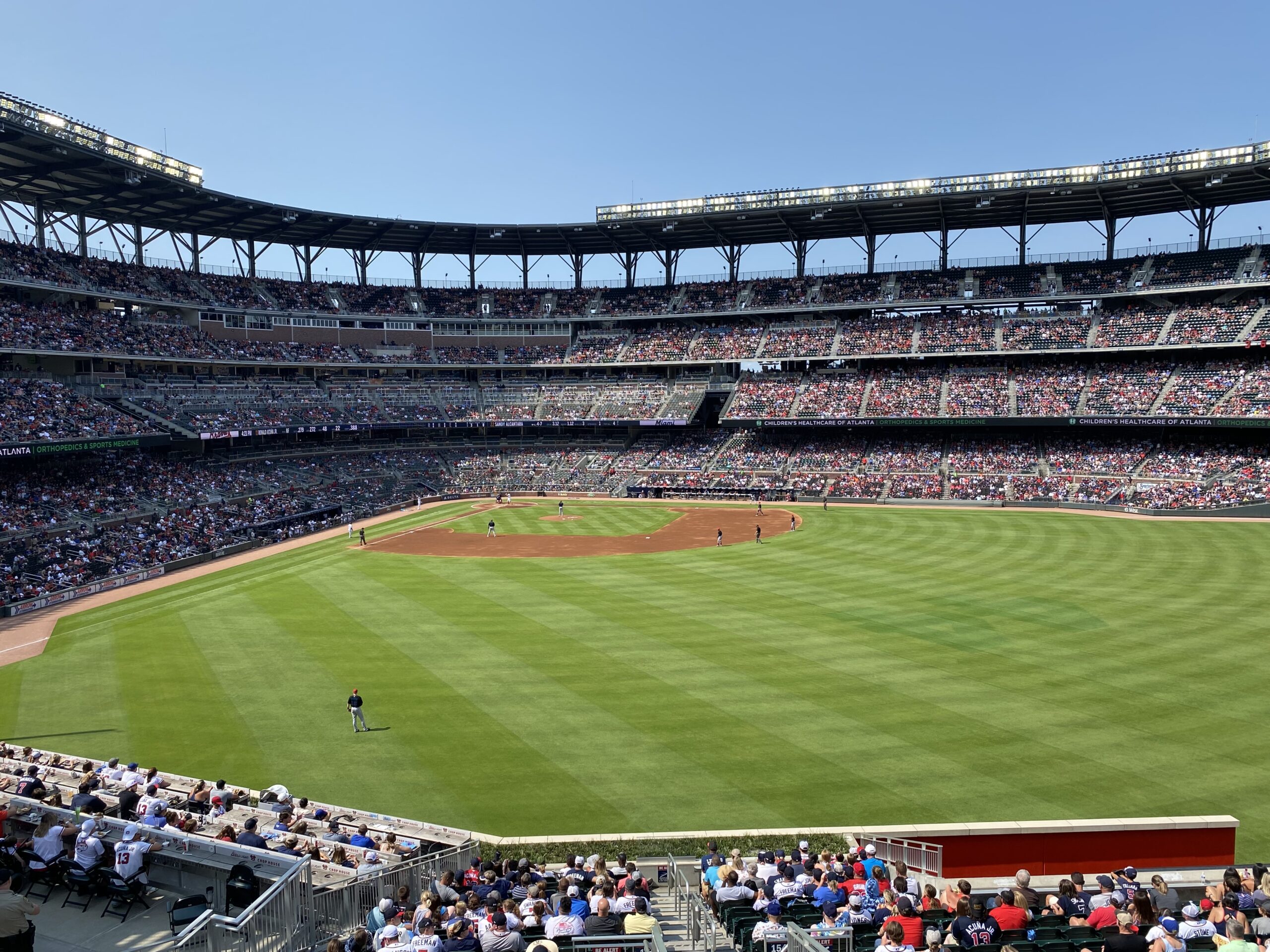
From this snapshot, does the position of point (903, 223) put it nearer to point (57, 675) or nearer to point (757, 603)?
point (757, 603)

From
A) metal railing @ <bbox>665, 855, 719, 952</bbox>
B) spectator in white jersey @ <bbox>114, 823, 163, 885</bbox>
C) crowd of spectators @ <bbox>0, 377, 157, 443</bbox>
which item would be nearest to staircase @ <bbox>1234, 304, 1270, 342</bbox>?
metal railing @ <bbox>665, 855, 719, 952</bbox>

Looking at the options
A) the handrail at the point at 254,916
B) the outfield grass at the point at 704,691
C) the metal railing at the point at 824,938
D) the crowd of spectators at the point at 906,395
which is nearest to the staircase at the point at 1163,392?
the crowd of spectators at the point at 906,395

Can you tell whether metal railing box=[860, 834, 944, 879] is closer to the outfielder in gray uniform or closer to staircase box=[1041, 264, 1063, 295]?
the outfielder in gray uniform

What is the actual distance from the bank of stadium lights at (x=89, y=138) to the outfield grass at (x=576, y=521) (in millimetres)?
33467

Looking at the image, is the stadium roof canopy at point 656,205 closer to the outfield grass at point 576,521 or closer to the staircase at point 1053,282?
the staircase at point 1053,282

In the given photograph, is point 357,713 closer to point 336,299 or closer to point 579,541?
point 579,541

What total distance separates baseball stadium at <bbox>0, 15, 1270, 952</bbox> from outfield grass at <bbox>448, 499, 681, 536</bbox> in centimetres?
87

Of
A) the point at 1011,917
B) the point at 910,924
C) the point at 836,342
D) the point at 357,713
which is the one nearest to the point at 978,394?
the point at 836,342

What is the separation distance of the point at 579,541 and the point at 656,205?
138 feet

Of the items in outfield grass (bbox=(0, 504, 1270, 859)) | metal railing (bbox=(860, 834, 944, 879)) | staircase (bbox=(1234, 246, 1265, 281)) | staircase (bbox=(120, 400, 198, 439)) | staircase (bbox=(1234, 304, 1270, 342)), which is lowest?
outfield grass (bbox=(0, 504, 1270, 859))

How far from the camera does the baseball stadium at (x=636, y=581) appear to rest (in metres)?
10.4

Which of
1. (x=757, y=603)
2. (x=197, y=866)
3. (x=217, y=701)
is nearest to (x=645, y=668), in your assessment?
(x=757, y=603)

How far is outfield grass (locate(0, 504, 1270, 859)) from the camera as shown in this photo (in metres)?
16.3

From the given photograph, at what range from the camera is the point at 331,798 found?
53.4ft
